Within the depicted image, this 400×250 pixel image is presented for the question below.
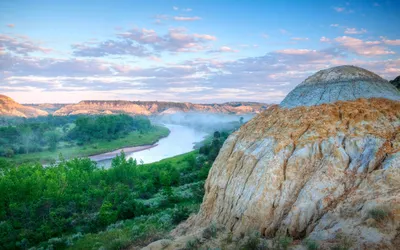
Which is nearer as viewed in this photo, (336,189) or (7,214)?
(336,189)

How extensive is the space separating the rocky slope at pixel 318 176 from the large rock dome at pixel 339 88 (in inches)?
2.8

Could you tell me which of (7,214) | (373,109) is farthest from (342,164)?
(7,214)

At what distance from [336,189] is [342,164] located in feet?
3.73

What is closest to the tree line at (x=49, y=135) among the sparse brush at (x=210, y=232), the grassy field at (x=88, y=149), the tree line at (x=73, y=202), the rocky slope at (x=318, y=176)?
Result: the grassy field at (x=88, y=149)

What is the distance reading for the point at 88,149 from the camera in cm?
8675

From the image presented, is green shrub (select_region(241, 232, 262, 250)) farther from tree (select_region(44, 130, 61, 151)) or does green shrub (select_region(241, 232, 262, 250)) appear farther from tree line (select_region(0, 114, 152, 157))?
tree (select_region(44, 130, 61, 151))

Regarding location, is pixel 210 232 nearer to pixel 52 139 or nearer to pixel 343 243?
pixel 343 243

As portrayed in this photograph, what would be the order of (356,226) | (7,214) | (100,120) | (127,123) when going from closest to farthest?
(356,226), (7,214), (100,120), (127,123)

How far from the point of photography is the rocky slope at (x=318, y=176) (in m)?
10.0

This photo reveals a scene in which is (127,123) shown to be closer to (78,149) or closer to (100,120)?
(100,120)

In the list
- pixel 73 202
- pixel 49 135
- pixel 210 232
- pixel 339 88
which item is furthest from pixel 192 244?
pixel 49 135

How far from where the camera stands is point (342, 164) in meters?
11.9

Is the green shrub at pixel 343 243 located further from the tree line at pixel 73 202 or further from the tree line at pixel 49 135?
the tree line at pixel 49 135

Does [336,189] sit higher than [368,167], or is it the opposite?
[368,167]
